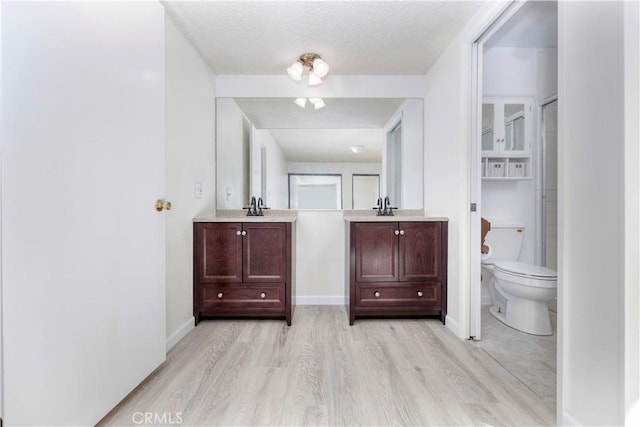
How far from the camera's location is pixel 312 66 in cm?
235

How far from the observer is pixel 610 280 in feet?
3.02

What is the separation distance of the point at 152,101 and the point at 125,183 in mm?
487

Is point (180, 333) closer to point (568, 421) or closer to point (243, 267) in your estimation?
point (243, 267)

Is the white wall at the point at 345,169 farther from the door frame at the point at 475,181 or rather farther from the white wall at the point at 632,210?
the white wall at the point at 632,210

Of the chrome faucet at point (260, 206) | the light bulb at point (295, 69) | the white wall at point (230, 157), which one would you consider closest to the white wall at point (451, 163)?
the light bulb at point (295, 69)

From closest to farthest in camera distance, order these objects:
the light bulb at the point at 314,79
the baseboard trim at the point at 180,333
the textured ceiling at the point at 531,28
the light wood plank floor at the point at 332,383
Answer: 1. the light wood plank floor at the point at 332,383
2. the baseboard trim at the point at 180,333
3. the textured ceiling at the point at 531,28
4. the light bulb at the point at 314,79

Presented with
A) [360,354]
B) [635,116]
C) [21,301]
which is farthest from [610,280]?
Result: [21,301]

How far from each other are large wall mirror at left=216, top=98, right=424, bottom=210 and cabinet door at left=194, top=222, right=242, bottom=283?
1.50 feet

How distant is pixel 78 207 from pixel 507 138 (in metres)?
3.13

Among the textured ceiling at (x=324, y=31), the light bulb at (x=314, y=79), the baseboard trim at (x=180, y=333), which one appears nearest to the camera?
the textured ceiling at (x=324, y=31)

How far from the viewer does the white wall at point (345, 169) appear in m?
2.76

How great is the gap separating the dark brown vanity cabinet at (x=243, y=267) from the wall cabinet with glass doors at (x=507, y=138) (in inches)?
76.1

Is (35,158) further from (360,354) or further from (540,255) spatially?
→ (540,255)

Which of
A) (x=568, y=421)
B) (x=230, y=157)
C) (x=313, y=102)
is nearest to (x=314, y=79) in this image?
(x=313, y=102)
